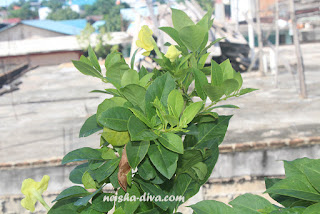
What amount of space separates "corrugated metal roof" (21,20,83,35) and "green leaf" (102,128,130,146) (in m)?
7.57

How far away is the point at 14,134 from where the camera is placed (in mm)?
4074

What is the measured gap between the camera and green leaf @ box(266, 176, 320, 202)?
0.25 metres

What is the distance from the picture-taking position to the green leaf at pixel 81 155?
12.1 inches

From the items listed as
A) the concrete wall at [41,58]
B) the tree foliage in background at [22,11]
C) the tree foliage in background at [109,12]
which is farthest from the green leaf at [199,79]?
the tree foliage in background at [22,11]

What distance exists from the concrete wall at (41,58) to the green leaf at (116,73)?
736 centimetres

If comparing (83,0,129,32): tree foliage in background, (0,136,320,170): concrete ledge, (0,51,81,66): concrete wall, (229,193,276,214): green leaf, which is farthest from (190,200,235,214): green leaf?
(0,51,81,66): concrete wall

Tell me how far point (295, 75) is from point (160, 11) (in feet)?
7.56

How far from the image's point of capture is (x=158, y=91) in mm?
295

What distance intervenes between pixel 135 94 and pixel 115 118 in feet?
0.08

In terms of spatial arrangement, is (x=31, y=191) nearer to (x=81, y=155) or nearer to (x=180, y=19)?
(x=81, y=155)

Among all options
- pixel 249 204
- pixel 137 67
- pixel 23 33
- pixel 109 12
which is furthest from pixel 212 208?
pixel 23 33

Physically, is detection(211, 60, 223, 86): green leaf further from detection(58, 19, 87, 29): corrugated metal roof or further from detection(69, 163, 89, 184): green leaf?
detection(58, 19, 87, 29): corrugated metal roof

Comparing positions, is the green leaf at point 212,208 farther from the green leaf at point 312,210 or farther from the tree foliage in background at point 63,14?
the tree foliage in background at point 63,14

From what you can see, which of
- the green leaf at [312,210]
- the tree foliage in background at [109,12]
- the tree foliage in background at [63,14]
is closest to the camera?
the green leaf at [312,210]
